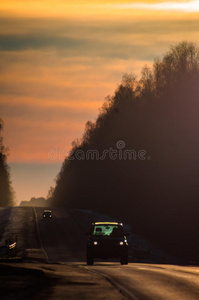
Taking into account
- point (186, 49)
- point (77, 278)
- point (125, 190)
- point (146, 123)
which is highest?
point (186, 49)

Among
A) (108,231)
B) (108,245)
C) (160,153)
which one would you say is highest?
(160,153)

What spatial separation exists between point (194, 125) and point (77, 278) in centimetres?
5213

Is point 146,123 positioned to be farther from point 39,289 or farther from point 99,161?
point 39,289

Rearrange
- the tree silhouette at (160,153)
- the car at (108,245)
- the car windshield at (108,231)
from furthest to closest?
the tree silhouette at (160,153) → the car windshield at (108,231) → the car at (108,245)

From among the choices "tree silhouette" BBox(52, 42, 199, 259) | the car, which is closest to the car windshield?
the car

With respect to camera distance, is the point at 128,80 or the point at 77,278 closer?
the point at 77,278

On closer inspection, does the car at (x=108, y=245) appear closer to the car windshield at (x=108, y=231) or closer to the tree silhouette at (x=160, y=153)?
the car windshield at (x=108, y=231)

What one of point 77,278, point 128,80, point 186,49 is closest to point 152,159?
point 186,49

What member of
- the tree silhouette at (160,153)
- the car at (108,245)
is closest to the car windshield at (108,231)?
the car at (108,245)

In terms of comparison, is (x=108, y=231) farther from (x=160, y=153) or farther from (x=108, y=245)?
(x=160, y=153)

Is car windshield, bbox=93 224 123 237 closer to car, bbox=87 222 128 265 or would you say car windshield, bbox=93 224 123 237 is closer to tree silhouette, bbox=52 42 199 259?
car, bbox=87 222 128 265

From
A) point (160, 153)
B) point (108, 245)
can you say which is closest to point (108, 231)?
point (108, 245)

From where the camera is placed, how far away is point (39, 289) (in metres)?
16.6

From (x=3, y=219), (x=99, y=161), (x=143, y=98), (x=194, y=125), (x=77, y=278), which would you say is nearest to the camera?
(x=77, y=278)
